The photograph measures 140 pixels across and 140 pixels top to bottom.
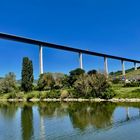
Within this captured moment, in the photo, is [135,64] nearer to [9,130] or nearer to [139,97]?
[139,97]

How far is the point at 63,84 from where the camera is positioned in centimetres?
9506

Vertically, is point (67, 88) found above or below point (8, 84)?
below

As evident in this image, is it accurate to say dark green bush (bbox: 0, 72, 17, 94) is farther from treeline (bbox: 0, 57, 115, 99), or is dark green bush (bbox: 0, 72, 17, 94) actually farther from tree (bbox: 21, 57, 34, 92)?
tree (bbox: 21, 57, 34, 92)

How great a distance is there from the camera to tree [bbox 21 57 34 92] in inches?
3708

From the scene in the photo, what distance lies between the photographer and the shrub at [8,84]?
10225 centimetres

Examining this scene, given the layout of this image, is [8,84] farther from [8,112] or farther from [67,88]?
[8,112]

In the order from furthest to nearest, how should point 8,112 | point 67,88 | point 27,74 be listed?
point 27,74 → point 67,88 → point 8,112

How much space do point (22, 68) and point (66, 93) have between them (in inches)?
807

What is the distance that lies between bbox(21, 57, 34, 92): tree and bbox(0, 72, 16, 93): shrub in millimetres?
7008

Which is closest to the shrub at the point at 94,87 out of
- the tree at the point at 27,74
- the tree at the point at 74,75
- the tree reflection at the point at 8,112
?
the tree at the point at 74,75

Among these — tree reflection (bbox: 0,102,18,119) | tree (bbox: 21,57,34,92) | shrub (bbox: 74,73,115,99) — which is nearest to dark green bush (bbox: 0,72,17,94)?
tree (bbox: 21,57,34,92)

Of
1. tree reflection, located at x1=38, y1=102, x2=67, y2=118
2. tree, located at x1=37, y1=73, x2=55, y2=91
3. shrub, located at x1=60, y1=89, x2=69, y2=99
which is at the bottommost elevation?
tree reflection, located at x1=38, y1=102, x2=67, y2=118

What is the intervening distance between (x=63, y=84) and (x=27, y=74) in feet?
32.8

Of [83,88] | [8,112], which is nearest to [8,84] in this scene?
[83,88]
